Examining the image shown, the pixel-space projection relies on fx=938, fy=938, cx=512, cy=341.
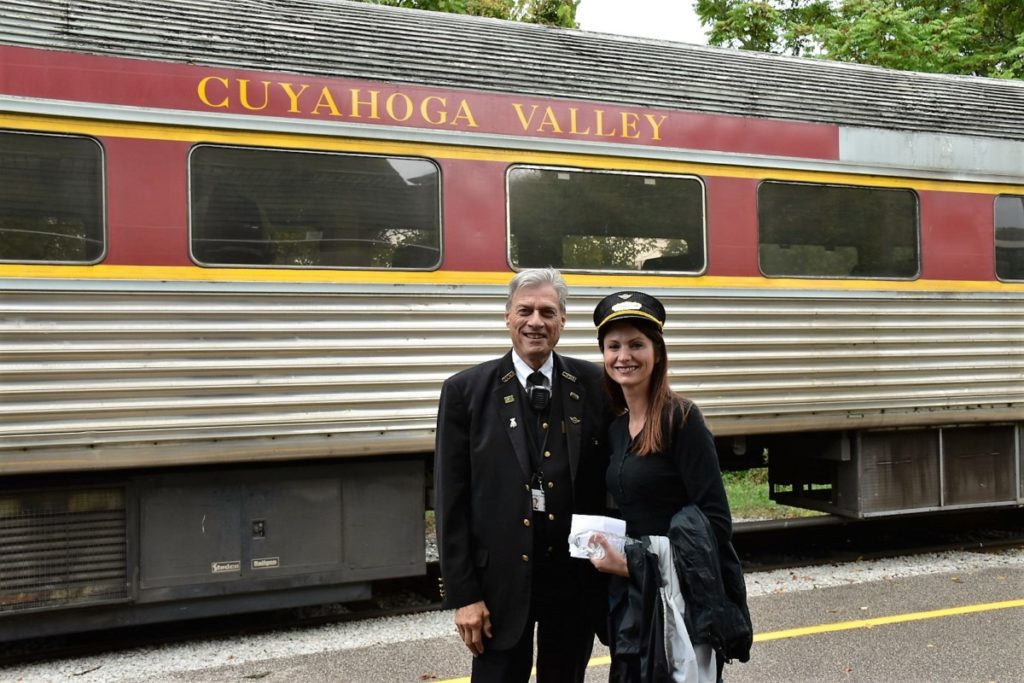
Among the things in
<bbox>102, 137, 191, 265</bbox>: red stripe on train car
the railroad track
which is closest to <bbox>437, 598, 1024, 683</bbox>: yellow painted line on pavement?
the railroad track

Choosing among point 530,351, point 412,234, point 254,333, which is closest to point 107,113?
point 254,333

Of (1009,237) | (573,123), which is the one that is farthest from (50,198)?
(1009,237)

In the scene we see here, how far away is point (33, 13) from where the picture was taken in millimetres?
4875

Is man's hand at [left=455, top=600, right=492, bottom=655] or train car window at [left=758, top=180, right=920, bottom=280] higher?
train car window at [left=758, top=180, right=920, bottom=280]

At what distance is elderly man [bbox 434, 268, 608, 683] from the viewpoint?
2748 mm

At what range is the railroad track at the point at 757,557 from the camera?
523 cm

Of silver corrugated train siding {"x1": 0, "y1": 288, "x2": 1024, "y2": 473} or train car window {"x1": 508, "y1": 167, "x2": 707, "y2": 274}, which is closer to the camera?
silver corrugated train siding {"x1": 0, "y1": 288, "x2": 1024, "y2": 473}

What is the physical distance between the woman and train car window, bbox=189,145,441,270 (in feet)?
9.47

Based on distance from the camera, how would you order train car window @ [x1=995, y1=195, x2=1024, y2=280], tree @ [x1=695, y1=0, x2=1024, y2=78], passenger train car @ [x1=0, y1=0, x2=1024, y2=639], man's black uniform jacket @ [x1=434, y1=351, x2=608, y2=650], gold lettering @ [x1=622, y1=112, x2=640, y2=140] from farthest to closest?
tree @ [x1=695, y1=0, x2=1024, y2=78], train car window @ [x1=995, y1=195, x2=1024, y2=280], gold lettering @ [x1=622, y1=112, x2=640, y2=140], passenger train car @ [x1=0, y1=0, x2=1024, y2=639], man's black uniform jacket @ [x1=434, y1=351, x2=608, y2=650]

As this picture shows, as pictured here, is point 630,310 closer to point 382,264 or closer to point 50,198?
point 382,264

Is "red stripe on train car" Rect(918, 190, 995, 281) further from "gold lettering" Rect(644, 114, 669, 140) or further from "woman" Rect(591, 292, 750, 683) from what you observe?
"woman" Rect(591, 292, 750, 683)

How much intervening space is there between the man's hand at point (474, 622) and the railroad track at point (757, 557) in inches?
118

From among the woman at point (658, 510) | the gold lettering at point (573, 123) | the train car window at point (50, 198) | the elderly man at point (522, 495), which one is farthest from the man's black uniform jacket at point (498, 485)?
the gold lettering at point (573, 123)

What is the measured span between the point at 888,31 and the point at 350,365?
1047 cm
